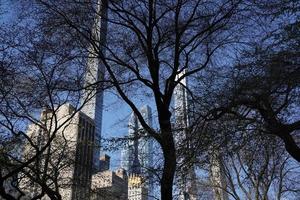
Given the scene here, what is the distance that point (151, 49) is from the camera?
1072cm

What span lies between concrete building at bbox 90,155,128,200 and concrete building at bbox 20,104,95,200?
0.50 metres

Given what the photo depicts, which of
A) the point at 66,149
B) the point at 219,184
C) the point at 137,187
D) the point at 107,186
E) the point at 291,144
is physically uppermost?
the point at 66,149

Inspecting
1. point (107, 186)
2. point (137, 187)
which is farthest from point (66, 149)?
point (137, 187)

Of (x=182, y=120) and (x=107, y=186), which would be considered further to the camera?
(x=107, y=186)

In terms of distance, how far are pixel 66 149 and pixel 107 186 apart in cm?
257

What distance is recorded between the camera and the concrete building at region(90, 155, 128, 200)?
16.9 metres

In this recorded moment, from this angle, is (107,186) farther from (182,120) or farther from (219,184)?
(182,120)

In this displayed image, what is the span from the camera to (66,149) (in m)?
16.2

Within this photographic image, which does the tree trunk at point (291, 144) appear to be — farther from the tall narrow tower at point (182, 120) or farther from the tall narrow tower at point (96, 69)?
the tall narrow tower at point (96, 69)

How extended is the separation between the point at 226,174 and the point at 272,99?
9410 millimetres

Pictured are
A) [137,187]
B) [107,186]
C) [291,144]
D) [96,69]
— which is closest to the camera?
[291,144]

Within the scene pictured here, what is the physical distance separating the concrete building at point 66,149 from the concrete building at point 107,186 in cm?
50

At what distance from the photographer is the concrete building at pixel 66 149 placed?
15.1 meters

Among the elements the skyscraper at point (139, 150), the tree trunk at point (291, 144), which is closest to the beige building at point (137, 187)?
the skyscraper at point (139, 150)
